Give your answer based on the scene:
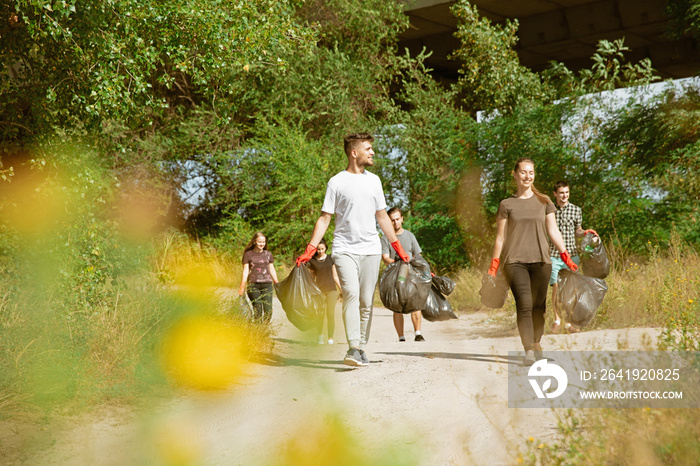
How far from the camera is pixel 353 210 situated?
247 inches

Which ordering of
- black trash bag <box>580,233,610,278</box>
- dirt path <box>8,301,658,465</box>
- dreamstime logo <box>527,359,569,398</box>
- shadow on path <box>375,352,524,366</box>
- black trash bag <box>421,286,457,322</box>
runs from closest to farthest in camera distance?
dirt path <box>8,301,658,465</box>, dreamstime logo <box>527,359,569,398</box>, shadow on path <box>375,352,524,366</box>, black trash bag <box>421,286,457,322</box>, black trash bag <box>580,233,610,278</box>

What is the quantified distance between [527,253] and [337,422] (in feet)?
9.31

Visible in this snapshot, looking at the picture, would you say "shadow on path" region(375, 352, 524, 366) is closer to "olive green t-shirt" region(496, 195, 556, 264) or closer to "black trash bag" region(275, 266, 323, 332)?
"olive green t-shirt" region(496, 195, 556, 264)

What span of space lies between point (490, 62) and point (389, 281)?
12402mm

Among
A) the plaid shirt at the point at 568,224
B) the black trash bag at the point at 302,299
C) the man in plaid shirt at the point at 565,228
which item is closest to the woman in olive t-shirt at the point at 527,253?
the man in plaid shirt at the point at 565,228

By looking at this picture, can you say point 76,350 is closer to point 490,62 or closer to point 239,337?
point 239,337

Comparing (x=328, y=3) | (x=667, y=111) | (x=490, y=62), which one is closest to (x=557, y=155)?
(x=667, y=111)

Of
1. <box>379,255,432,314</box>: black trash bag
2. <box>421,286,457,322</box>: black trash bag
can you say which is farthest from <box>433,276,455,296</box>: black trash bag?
<box>379,255,432,314</box>: black trash bag

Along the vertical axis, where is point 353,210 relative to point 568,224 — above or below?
above

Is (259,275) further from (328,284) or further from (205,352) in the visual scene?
(205,352)

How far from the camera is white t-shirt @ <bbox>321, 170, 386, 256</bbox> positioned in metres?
6.29

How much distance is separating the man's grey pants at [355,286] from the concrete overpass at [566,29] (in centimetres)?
1436

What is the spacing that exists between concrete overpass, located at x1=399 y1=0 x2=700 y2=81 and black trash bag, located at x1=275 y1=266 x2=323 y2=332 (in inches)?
503

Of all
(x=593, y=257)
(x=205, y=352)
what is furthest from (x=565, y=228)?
(x=205, y=352)
